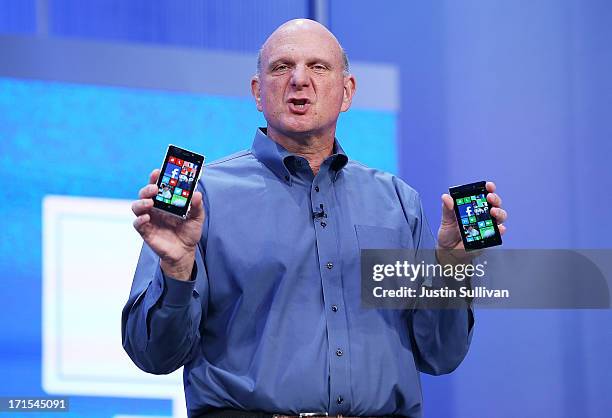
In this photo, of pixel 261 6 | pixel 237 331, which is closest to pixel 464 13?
pixel 261 6

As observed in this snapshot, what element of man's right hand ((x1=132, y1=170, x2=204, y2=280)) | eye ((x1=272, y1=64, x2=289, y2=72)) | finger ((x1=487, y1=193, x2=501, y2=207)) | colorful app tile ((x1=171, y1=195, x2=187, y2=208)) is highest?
eye ((x1=272, y1=64, x2=289, y2=72))

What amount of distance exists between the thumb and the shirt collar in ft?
0.89

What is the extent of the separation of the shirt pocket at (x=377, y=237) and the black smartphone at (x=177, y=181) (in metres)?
0.38

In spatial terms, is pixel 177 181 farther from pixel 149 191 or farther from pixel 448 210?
pixel 448 210

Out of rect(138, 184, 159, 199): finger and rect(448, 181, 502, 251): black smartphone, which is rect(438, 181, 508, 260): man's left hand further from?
rect(138, 184, 159, 199): finger

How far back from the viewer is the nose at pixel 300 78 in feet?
6.52

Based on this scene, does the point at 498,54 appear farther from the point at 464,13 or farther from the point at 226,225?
the point at 226,225

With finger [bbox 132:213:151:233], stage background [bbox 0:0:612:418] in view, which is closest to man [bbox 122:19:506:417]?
finger [bbox 132:213:151:233]

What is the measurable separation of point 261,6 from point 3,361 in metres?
1.18

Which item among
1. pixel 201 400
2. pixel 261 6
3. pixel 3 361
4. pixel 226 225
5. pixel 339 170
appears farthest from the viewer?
pixel 261 6

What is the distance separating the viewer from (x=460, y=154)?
2750 mm

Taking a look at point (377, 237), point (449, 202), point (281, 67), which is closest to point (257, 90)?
point (281, 67)

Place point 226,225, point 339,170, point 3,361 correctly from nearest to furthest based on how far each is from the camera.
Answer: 1. point 226,225
2. point 339,170
3. point 3,361

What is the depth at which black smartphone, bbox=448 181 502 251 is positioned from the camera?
5.85 ft
